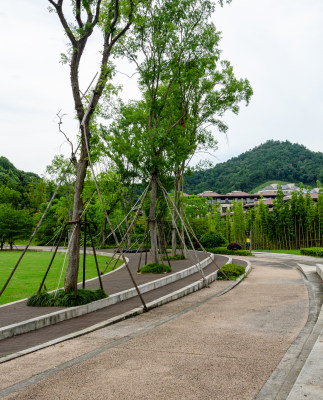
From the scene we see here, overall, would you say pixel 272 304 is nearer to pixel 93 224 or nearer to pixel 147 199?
pixel 147 199

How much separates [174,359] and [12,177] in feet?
246

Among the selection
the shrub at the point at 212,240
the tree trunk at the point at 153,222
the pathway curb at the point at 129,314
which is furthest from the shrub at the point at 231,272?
the shrub at the point at 212,240

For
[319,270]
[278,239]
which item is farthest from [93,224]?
Answer: [319,270]

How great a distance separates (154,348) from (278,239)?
41.8 metres

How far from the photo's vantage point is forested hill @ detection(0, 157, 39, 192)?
69.6 meters

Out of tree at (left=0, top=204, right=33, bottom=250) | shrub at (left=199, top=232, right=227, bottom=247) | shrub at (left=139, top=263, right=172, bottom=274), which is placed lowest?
shrub at (left=139, top=263, right=172, bottom=274)

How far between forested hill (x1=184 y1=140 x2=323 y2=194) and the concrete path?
84344mm

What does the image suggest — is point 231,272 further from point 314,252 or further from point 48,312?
point 314,252

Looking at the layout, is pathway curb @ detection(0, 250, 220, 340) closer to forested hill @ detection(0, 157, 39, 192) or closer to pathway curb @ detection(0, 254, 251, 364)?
pathway curb @ detection(0, 254, 251, 364)

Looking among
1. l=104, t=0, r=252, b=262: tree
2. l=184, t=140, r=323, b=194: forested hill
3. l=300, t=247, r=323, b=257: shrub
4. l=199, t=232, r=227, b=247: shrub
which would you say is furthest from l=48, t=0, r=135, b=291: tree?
l=184, t=140, r=323, b=194: forested hill

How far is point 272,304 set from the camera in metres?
10.5

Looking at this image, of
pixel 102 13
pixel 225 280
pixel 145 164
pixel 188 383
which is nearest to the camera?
pixel 188 383

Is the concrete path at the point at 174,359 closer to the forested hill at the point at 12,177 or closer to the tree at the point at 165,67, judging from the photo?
the tree at the point at 165,67

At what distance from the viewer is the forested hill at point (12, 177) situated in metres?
69.6
